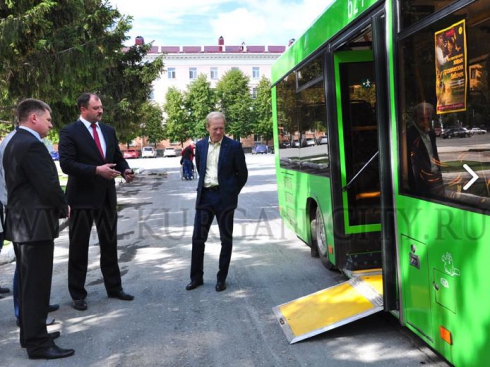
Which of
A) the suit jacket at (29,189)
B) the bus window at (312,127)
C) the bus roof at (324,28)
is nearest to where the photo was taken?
the suit jacket at (29,189)

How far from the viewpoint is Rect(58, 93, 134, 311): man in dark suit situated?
4.84 m

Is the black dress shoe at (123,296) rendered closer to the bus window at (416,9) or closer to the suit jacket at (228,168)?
the suit jacket at (228,168)

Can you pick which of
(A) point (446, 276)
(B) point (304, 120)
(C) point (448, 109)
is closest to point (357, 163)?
(B) point (304, 120)

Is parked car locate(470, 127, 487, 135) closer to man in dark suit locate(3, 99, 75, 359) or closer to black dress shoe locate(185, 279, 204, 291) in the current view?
man in dark suit locate(3, 99, 75, 359)

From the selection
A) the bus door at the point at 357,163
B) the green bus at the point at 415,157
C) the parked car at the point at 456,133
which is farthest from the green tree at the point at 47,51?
the parked car at the point at 456,133

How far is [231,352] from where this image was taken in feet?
12.7

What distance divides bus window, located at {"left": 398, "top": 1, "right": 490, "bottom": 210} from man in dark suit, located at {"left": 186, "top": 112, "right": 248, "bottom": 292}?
2.42 meters

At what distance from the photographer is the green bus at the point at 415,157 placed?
8.81 ft

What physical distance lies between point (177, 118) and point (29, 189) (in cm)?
6515

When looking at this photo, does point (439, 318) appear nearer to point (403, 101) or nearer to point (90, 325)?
point (403, 101)

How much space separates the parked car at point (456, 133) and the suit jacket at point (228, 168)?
2755mm

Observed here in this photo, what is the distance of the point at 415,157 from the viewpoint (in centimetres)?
334

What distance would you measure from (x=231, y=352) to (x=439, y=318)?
1627 millimetres

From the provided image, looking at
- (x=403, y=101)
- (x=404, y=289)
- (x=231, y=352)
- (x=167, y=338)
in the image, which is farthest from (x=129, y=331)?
(x=403, y=101)
